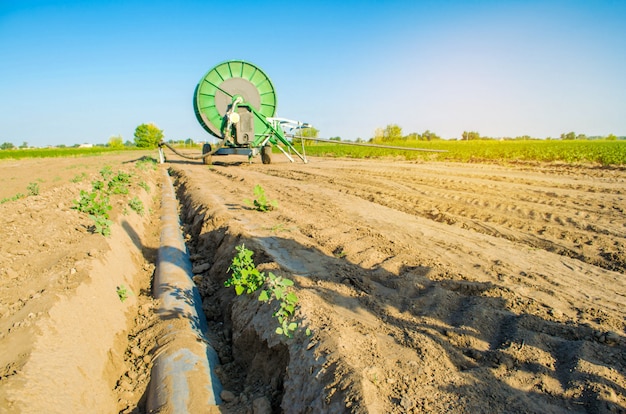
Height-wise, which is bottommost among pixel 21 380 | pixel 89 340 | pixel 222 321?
pixel 222 321

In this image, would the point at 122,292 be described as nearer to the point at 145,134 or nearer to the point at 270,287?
the point at 270,287

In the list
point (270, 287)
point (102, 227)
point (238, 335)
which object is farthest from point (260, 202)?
point (270, 287)

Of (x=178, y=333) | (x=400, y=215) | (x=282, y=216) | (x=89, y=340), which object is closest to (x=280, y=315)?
(x=178, y=333)

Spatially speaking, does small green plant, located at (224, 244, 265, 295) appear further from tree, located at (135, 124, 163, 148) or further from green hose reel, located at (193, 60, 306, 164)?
tree, located at (135, 124, 163, 148)

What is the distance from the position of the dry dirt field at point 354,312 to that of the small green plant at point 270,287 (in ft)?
0.34

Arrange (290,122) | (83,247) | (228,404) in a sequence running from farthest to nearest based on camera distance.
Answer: (290,122) → (83,247) → (228,404)

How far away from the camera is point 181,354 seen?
289 centimetres

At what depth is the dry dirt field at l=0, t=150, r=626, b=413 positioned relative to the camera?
7.18ft

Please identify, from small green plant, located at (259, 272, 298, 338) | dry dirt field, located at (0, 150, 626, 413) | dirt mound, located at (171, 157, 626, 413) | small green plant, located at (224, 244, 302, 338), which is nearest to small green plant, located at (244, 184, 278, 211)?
dirt mound, located at (171, 157, 626, 413)

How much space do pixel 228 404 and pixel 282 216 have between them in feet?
13.5

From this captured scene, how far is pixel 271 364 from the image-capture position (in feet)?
9.32

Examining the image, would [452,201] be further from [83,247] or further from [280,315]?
[83,247]

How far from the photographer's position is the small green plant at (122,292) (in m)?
3.89

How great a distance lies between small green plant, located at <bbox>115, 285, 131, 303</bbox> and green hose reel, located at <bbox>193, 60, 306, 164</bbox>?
11964 mm
